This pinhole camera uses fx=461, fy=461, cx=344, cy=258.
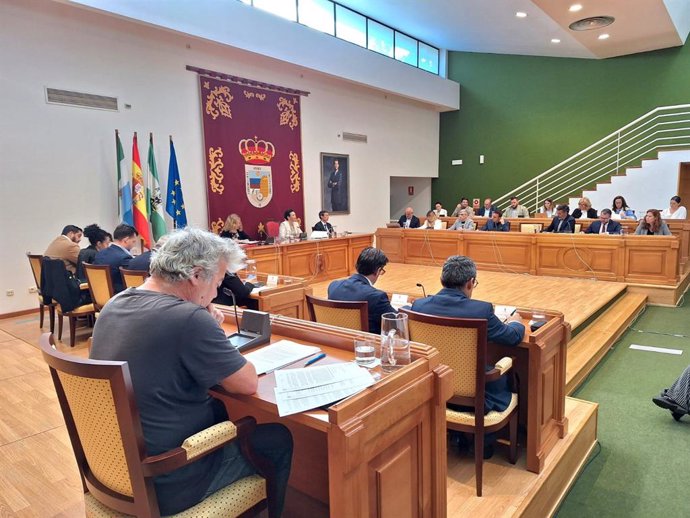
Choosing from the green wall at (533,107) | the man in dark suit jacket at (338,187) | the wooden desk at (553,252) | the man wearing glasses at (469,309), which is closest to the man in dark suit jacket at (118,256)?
the man wearing glasses at (469,309)

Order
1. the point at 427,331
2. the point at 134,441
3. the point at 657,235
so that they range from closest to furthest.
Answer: the point at 134,441 < the point at 427,331 < the point at 657,235

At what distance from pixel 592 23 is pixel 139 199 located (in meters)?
7.64

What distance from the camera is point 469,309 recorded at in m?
2.13

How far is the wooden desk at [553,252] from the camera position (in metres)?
6.17

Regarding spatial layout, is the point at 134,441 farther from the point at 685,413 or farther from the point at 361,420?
the point at 685,413

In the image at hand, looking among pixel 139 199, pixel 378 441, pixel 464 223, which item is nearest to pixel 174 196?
pixel 139 199

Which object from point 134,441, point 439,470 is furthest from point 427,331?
point 134,441

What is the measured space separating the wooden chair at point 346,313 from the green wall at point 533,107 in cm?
1030

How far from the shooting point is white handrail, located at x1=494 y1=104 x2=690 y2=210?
933cm

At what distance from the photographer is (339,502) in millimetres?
1178

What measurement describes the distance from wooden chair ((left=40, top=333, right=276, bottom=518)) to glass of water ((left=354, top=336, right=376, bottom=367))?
1.27 ft

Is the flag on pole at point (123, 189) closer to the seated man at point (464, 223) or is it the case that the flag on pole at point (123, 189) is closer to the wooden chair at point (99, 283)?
the wooden chair at point (99, 283)

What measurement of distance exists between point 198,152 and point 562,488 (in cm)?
657

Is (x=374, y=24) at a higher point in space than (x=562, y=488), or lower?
higher
